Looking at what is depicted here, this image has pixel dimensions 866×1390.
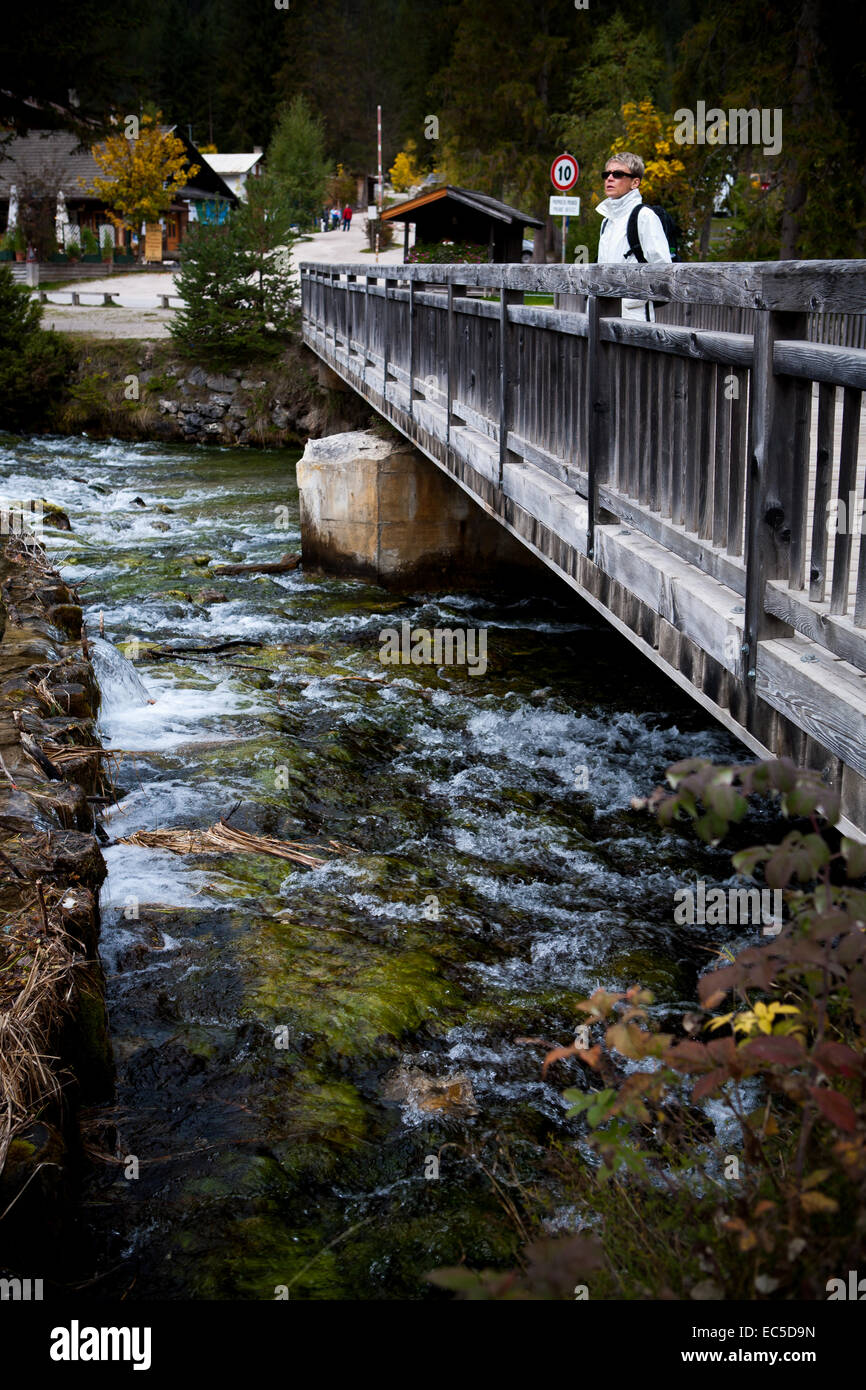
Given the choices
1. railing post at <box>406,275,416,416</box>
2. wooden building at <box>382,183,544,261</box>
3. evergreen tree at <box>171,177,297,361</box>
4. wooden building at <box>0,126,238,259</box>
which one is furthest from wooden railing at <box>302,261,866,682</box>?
wooden building at <box>0,126,238,259</box>

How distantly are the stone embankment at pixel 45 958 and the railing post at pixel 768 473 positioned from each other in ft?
8.60

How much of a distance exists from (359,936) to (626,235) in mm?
4106

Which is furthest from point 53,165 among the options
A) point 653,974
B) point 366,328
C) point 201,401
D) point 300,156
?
point 653,974

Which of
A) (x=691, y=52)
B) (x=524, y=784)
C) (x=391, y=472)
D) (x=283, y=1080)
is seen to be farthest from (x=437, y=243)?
(x=283, y=1080)

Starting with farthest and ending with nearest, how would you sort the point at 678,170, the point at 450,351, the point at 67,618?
the point at 678,170, the point at 67,618, the point at 450,351

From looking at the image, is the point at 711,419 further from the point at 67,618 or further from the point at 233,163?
the point at 233,163

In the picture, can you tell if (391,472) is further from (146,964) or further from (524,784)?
(146,964)

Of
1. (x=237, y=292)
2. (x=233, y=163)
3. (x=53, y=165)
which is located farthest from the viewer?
(x=233, y=163)

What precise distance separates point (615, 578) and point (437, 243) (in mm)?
21183

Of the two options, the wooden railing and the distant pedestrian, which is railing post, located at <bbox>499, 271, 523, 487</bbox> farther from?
the distant pedestrian

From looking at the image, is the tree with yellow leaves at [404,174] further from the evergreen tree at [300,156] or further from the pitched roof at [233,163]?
the pitched roof at [233,163]

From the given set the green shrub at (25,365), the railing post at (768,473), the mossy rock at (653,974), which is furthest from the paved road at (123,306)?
the railing post at (768,473)

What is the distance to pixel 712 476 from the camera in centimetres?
482

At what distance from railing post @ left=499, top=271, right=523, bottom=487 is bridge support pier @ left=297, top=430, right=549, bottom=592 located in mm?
6053
